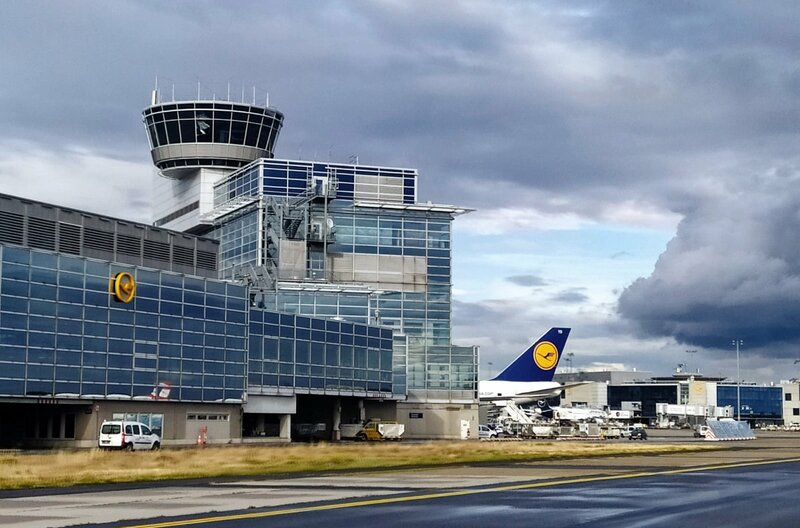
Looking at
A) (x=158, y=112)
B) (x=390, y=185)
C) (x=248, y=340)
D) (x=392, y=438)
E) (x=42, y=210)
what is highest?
(x=158, y=112)

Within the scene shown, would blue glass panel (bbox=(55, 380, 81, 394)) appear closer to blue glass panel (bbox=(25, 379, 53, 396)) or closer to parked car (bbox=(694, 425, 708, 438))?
blue glass panel (bbox=(25, 379, 53, 396))

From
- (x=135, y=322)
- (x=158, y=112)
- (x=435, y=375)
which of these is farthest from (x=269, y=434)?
(x=158, y=112)

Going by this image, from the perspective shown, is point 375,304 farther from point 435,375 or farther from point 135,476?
point 135,476

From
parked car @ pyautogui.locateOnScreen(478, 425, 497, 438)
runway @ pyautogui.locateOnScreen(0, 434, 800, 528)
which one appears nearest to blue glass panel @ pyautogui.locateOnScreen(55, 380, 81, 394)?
runway @ pyautogui.locateOnScreen(0, 434, 800, 528)

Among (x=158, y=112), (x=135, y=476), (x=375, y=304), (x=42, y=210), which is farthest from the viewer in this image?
(x=158, y=112)

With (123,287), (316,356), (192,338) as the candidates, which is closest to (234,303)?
(192,338)

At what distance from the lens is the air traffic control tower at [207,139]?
15238cm

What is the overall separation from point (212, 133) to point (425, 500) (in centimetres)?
12723

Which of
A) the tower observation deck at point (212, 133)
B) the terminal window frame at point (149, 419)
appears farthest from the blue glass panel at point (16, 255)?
the tower observation deck at point (212, 133)

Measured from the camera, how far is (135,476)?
42.5 meters

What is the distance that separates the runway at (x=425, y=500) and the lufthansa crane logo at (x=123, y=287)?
35.7 metres

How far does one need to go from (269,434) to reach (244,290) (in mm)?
15030

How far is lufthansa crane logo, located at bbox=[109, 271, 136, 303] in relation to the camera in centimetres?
7650

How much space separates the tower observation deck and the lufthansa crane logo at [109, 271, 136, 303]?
76.7m
